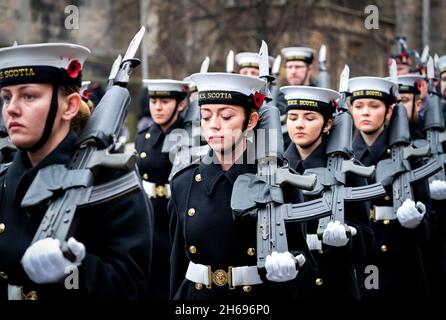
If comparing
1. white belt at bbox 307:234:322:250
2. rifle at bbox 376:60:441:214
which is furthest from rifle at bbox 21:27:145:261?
rifle at bbox 376:60:441:214

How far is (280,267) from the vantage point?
488cm

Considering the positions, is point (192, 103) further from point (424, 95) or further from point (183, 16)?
point (183, 16)

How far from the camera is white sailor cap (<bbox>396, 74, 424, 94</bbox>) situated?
9.76 m

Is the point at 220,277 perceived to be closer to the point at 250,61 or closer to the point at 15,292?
the point at 15,292

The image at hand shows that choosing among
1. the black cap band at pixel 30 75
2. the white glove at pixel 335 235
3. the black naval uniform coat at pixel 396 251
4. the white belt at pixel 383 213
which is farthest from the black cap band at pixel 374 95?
the black cap band at pixel 30 75


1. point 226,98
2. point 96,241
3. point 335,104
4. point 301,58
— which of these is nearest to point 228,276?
point 226,98

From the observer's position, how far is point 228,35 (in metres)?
21.0

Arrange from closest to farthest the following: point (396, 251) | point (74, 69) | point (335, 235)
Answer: point (74, 69) < point (335, 235) < point (396, 251)

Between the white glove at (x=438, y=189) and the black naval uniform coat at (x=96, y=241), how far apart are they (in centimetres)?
534

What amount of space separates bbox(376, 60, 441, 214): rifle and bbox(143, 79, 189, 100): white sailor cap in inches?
107

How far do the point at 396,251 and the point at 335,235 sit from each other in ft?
7.24

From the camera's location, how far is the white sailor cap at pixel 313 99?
22.5 ft

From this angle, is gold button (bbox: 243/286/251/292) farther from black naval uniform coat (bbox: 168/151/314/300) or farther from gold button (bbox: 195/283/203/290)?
gold button (bbox: 195/283/203/290)
